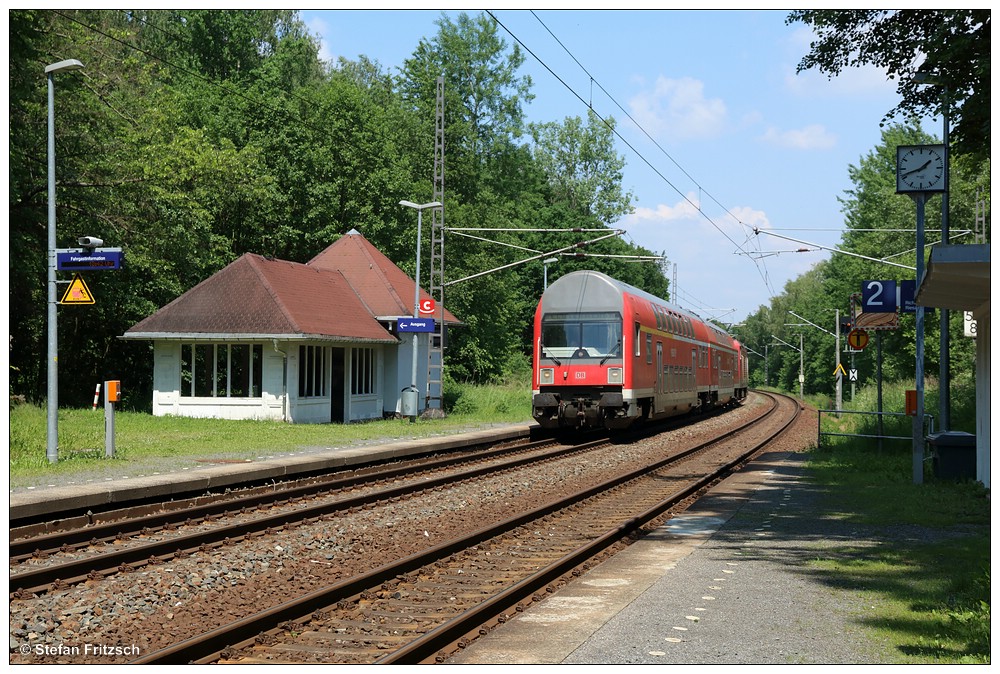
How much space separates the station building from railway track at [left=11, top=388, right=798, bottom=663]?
16.4m

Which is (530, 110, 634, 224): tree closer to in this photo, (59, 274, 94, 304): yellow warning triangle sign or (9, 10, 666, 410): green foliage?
(9, 10, 666, 410): green foliage

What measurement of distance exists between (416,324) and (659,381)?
7216mm

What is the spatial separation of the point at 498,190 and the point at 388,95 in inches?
391

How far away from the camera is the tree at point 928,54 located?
15.7 m

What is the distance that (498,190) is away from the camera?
64.8 metres

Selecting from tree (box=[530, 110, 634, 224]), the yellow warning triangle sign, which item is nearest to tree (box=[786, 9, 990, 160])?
the yellow warning triangle sign

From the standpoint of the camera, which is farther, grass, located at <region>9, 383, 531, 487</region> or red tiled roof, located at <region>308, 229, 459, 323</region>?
red tiled roof, located at <region>308, 229, 459, 323</region>

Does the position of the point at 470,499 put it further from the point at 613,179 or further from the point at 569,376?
the point at 613,179

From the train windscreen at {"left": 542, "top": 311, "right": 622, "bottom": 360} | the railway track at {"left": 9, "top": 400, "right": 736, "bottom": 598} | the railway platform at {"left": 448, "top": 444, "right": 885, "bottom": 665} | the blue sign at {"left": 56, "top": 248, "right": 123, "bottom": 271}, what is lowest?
the railway track at {"left": 9, "top": 400, "right": 736, "bottom": 598}

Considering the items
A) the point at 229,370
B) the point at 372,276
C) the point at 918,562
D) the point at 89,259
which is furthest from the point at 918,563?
the point at 372,276

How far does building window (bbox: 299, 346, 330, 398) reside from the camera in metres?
29.6

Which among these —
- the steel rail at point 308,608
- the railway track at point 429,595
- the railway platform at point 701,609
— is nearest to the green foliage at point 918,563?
the railway platform at point 701,609

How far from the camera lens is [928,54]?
16.9 m

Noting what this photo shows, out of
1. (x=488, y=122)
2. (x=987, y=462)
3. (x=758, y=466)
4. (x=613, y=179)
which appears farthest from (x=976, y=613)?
(x=613, y=179)
